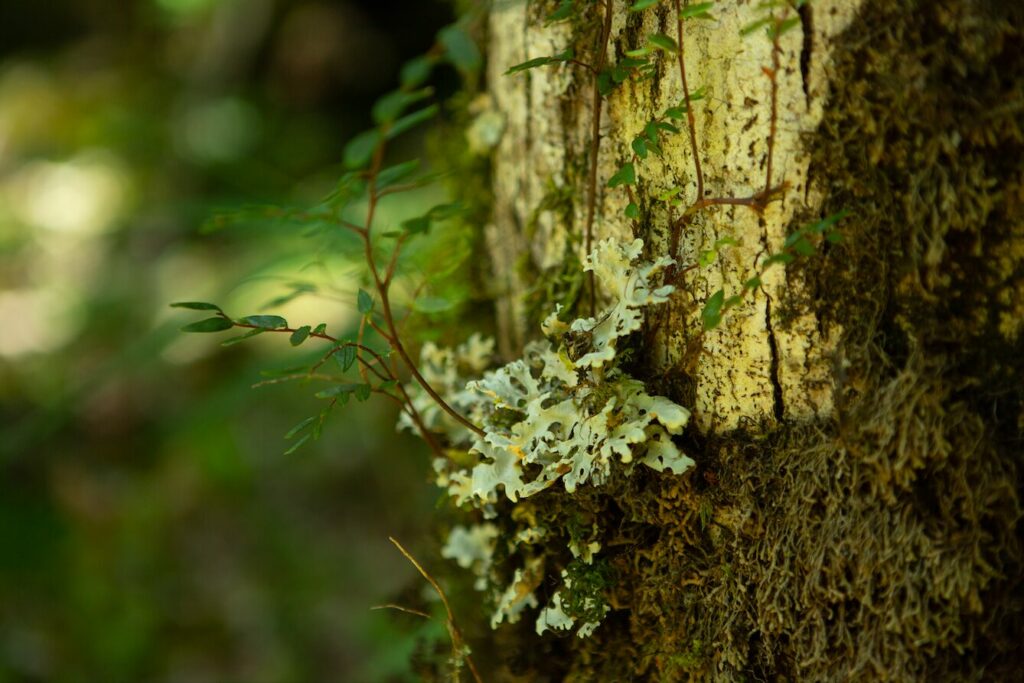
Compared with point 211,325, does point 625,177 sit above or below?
above

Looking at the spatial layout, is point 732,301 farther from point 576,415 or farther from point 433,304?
point 433,304

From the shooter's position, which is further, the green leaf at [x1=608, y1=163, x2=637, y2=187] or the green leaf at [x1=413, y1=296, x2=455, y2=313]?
the green leaf at [x1=413, y1=296, x2=455, y2=313]

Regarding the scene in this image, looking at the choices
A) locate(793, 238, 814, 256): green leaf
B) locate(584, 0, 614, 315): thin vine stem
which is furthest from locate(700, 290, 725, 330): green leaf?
locate(584, 0, 614, 315): thin vine stem

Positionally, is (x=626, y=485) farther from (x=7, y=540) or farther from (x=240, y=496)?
(x=7, y=540)

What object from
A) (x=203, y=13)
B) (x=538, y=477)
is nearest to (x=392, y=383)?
(x=538, y=477)

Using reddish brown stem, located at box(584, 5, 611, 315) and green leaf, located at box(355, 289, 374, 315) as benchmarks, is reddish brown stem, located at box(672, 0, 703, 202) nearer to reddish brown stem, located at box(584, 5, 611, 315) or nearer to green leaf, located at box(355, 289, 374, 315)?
reddish brown stem, located at box(584, 5, 611, 315)

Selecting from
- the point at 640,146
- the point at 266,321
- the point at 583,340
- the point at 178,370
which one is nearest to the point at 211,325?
the point at 266,321
